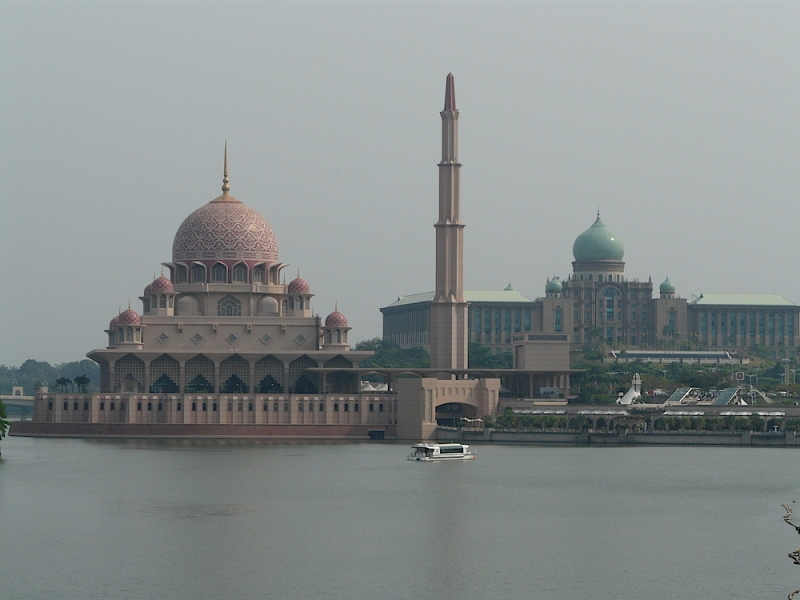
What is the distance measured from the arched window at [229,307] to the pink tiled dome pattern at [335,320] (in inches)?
243

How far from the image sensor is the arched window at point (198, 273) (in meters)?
118

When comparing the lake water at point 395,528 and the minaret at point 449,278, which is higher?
the minaret at point 449,278

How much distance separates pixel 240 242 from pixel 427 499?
5400 cm

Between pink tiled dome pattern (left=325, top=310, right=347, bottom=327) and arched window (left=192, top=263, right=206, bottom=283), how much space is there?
924 centimetres

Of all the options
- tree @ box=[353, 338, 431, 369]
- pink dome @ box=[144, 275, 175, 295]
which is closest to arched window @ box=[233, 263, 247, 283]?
pink dome @ box=[144, 275, 175, 295]

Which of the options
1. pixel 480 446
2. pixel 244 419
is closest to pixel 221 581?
pixel 480 446

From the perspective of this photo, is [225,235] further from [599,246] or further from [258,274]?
[599,246]

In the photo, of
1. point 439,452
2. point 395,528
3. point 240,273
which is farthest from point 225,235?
point 395,528

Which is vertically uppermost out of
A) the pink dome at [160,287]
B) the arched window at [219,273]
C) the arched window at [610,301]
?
the arched window at [610,301]

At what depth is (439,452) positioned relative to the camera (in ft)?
297

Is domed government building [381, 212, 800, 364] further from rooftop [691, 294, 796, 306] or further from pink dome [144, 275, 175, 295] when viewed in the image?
pink dome [144, 275, 175, 295]

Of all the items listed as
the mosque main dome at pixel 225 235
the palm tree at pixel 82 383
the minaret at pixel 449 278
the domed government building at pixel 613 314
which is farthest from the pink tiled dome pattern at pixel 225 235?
the domed government building at pixel 613 314

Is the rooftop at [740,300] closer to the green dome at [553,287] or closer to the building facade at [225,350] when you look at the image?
the green dome at [553,287]

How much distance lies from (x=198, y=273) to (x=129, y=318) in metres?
6.75
